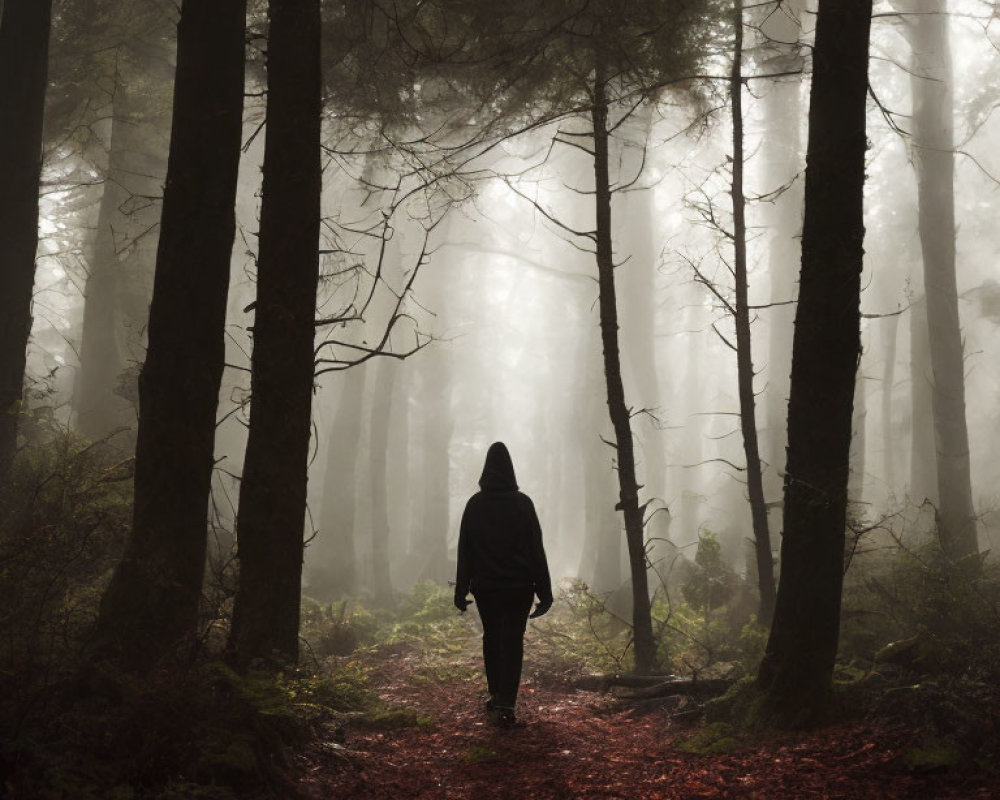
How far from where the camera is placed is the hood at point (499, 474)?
23.7 feet

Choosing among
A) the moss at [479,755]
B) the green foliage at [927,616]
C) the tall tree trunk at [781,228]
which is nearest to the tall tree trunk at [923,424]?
the tall tree trunk at [781,228]

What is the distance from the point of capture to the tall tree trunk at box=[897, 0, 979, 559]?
13.2m

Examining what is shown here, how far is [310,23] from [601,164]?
411 cm

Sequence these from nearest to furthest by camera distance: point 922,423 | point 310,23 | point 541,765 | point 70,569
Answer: point 541,765 → point 310,23 → point 70,569 → point 922,423

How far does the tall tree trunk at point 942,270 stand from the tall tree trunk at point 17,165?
12.1 m

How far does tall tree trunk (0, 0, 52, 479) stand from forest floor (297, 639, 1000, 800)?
6.08m

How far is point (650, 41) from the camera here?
28.5 ft

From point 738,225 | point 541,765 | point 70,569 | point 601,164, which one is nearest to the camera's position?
point 541,765

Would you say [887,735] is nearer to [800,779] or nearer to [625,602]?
[800,779]

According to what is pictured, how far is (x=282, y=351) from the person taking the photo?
598 cm

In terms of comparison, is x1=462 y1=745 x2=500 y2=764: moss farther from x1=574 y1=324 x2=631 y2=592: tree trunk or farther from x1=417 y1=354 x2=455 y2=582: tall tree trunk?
x1=417 y1=354 x2=455 y2=582: tall tree trunk

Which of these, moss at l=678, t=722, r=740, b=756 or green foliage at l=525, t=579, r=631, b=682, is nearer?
moss at l=678, t=722, r=740, b=756

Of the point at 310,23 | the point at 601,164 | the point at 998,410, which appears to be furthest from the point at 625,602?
the point at 998,410

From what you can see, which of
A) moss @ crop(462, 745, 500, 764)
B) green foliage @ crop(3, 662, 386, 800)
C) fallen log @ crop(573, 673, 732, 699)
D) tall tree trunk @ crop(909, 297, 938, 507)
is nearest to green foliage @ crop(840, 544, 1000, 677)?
fallen log @ crop(573, 673, 732, 699)
